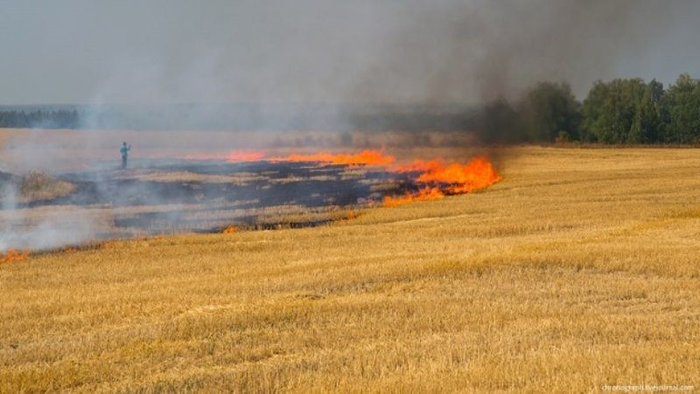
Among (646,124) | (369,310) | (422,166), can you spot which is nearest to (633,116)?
(646,124)

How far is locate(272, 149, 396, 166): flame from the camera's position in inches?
2648

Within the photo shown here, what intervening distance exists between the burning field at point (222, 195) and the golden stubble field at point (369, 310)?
A: 17.9 feet

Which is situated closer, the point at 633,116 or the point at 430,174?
the point at 430,174

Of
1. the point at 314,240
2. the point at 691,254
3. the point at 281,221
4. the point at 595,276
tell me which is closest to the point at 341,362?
the point at 595,276

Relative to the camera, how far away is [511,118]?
173ft

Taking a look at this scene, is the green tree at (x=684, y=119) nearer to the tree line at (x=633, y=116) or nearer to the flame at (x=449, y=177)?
the tree line at (x=633, y=116)

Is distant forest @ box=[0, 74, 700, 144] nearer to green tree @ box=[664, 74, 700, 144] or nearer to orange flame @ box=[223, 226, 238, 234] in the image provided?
green tree @ box=[664, 74, 700, 144]

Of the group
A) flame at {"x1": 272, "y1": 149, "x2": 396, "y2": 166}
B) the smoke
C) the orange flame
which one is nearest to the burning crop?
flame at {"x1": 272, "y1": 149, "x2": 396, "y2": 166}

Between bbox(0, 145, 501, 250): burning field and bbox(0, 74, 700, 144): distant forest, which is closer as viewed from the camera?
bbox(0, 145, 501, 250): burning field

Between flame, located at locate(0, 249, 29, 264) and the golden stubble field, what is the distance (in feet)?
2.88

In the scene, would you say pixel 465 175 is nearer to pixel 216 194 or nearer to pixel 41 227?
pixel 216 194

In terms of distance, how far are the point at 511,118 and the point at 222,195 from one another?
1906cm

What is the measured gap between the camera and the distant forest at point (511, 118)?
176 feet

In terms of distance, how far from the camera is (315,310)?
1469 centimetres
